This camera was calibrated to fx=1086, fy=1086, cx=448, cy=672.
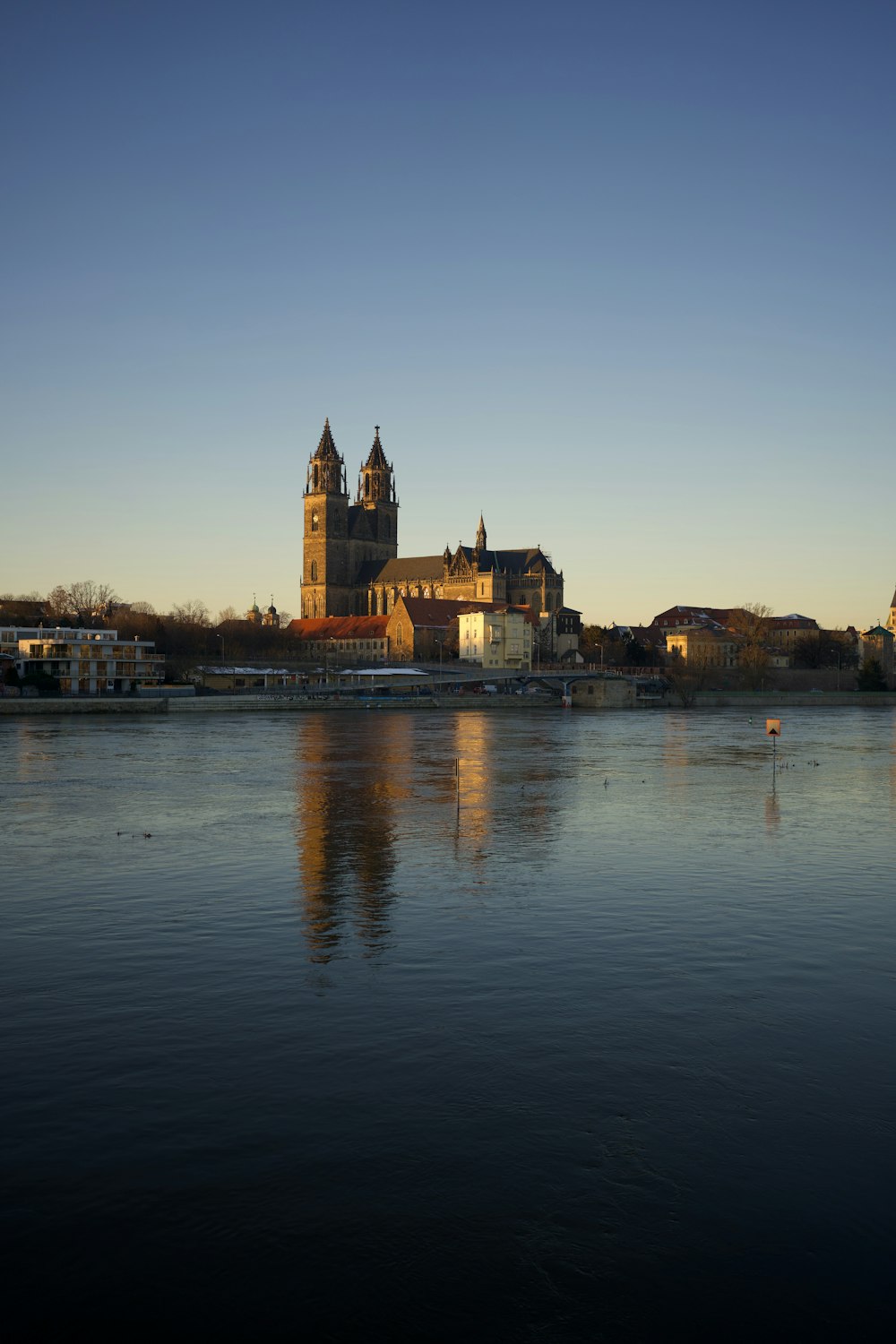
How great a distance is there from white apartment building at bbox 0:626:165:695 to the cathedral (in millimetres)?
60974

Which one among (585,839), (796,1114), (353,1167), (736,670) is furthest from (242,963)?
(736,670)

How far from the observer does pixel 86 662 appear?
90562 millimetres

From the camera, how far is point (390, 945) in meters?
14.1

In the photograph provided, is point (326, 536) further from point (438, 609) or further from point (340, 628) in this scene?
point (438, 609)

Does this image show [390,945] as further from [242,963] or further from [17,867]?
[17,867]

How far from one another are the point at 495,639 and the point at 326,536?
156ft

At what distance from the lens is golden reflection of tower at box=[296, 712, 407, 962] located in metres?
15.2

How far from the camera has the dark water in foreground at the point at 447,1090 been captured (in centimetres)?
655

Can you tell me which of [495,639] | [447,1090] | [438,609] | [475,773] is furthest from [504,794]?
[438,609]

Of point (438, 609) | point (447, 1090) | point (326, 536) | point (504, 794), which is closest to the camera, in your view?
point (447, 1090)

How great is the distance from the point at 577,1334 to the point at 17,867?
52.3 ft

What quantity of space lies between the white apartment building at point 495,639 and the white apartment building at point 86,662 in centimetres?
4012

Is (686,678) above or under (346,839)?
above

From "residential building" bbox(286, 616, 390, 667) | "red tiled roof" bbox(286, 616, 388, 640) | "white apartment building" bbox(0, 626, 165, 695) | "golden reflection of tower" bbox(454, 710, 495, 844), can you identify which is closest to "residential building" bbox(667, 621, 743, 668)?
"residential building" bbox(286, 616, 390, 667)
